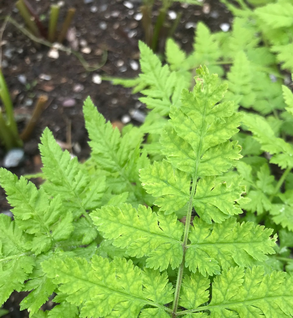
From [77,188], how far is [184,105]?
18.8 inches

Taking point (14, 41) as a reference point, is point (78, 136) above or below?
below

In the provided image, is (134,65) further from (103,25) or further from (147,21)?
(103,25)

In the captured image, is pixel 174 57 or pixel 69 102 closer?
pixel 174 57

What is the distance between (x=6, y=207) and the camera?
2.02 meters

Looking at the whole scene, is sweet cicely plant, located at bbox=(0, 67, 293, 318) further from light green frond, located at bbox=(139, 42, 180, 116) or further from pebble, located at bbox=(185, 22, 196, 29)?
pebble, located at bbox=(185, 22, 196, 29)

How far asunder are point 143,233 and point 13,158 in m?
1.65

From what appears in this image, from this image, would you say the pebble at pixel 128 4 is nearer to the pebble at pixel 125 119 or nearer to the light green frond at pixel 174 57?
the pebble at pixel 125 119

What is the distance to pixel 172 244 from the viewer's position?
927mm

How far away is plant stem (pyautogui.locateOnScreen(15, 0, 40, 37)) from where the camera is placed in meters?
2.27

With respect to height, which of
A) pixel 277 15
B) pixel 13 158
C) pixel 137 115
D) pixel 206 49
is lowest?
pixel 13 158

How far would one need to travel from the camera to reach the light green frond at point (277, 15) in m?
1.59

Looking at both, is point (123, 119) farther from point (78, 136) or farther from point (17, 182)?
point (17, 182)

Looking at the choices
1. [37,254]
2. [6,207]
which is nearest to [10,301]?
[6,207]

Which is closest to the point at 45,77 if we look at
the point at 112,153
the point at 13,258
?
the point at 112,153
